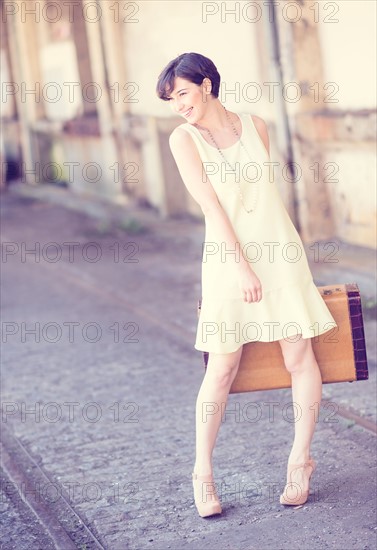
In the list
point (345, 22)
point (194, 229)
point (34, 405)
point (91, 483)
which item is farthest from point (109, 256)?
point (91, 483)

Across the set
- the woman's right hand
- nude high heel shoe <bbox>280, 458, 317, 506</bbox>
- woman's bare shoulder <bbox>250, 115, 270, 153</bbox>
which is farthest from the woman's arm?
nude high heel shoe <bbox>280, 458, 317, 506</bbox>

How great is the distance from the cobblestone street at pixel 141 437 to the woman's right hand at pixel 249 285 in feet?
2.83

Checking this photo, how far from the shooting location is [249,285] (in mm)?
3838

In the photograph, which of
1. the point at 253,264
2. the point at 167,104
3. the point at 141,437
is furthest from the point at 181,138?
the point at 167,104

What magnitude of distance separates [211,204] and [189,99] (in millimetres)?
395

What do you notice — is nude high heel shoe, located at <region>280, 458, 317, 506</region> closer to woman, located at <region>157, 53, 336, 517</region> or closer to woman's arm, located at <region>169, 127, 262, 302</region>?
woman, located at <region>157, 53, 336, 517</region>

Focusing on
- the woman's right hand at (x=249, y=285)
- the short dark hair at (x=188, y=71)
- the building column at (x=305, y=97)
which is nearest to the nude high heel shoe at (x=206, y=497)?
the woman's right hand at (x=249, y=285)

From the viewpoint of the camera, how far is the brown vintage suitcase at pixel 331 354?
4020 mm

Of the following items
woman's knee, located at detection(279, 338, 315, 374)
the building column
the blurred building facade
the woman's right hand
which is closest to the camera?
the woman's right hand

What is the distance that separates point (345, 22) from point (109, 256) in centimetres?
321

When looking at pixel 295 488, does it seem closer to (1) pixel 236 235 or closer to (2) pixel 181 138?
(1) pixel 236 235

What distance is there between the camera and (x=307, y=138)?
834 centimetres

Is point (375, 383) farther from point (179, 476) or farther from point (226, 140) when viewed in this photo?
point (226, 140)

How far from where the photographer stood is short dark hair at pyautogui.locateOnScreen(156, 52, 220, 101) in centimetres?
387
